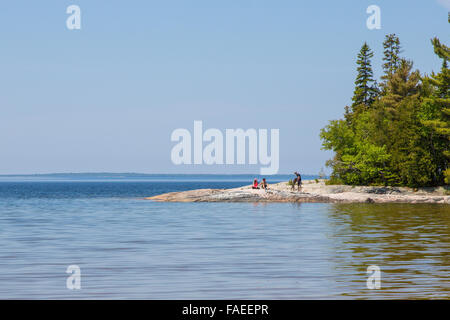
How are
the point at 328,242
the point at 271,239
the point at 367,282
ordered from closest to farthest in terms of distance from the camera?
the point at 367,282 → the point at 328,242 → the point at 271,239

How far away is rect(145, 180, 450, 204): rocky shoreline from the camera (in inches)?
2381

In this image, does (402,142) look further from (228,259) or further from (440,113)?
(228,259)

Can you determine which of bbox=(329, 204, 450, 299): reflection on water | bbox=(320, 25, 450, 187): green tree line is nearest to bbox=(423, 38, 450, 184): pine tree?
bbox=(320, 25, 450, 187): green tree line

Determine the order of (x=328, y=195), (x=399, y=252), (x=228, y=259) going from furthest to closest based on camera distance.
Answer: (x=328, y=195), (x=399, y=252), (x=228, y=259)

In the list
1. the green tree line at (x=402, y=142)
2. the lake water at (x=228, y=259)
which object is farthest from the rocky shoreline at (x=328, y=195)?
the lake water at (x=228, y=259)

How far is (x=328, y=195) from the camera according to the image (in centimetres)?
6275

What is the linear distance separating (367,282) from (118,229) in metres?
20.3

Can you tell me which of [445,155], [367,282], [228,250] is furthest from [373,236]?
[445,155]

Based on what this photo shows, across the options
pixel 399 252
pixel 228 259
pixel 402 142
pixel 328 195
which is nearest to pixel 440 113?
pixel 402 142

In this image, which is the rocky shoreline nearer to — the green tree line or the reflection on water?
the green tree line

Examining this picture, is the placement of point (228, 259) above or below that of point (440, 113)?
below

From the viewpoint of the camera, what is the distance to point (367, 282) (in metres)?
15.7

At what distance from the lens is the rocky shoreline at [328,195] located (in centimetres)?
6047

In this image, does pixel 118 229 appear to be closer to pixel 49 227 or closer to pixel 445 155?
pixel 49 227
